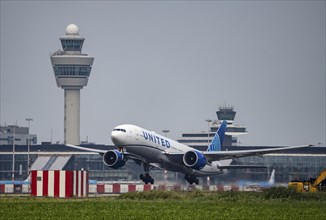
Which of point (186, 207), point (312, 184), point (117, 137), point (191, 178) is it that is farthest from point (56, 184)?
point (186, 207)

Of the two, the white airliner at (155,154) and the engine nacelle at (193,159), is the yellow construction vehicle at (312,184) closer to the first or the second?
the white airliner at (155,154)

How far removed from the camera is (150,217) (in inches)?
2813

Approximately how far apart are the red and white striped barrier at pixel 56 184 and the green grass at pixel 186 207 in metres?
11.6

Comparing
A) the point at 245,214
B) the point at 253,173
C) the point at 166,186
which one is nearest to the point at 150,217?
the point at 245,214

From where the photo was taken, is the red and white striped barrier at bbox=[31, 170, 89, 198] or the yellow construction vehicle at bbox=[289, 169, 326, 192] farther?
the yellow construction vehicle at bbox=[289, 169, 326, 192]

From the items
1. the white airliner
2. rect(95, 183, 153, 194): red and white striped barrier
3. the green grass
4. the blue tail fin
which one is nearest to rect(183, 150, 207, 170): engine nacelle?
the white airliner

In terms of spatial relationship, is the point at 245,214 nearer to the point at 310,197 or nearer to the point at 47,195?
the point at 310,197

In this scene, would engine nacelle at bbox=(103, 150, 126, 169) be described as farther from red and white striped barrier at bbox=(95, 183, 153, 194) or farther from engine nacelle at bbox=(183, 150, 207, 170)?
red and white striped barrier at bbox=(95, 183, 153, 194)

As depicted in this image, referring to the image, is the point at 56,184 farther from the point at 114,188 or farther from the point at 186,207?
the point at 114,188

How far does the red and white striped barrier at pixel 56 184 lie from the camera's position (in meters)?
108

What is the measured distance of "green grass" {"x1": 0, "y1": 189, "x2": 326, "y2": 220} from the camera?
240 ft

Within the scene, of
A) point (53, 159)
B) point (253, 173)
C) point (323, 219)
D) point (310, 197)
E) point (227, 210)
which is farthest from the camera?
point (53, 159)

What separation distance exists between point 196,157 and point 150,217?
47.4m

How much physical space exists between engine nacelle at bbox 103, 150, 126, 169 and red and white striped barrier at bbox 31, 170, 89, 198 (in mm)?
8282
